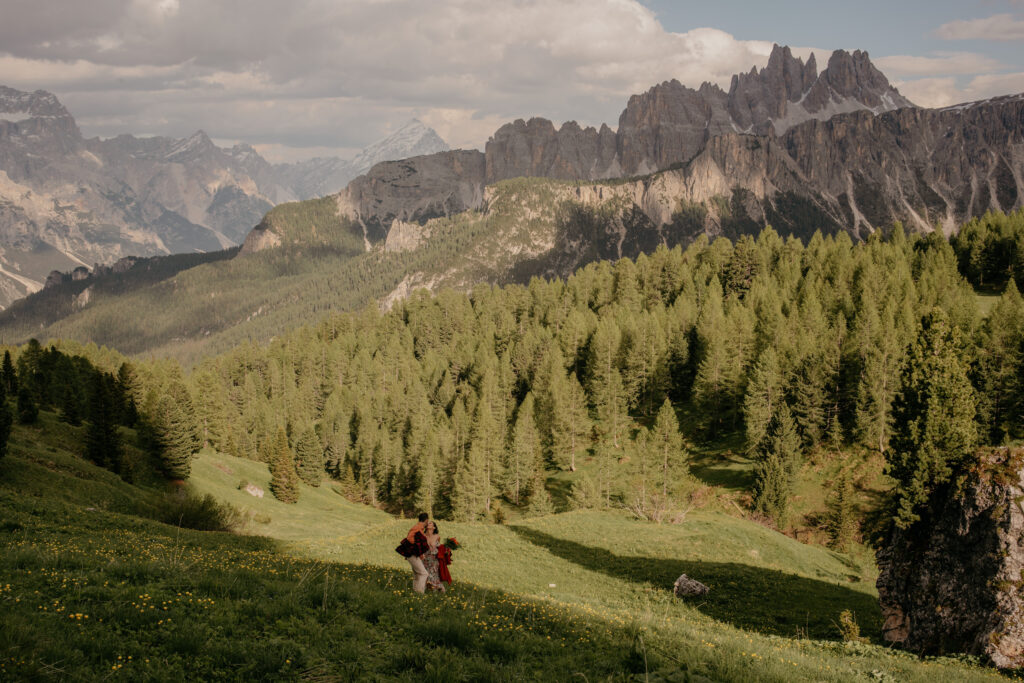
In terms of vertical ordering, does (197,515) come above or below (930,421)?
below

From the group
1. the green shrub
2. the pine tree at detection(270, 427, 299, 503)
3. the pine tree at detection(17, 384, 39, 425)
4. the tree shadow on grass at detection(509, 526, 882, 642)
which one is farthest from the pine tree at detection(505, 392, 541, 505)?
the pine tree at detection(17, 384, 39, 425)

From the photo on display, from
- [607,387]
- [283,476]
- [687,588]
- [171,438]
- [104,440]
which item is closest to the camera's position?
[687,588]

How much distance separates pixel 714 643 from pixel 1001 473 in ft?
48.7

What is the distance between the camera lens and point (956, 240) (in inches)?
4496

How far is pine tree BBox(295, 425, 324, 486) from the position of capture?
87.7m

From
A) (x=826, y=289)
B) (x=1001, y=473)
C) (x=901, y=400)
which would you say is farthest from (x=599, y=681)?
(x=826, y=289)

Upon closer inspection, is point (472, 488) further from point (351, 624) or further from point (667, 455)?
point (351, 624)

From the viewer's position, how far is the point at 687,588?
2722 cm

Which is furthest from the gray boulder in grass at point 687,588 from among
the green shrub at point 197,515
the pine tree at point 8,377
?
the pine tree at point 8,377

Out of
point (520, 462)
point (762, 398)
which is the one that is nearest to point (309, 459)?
point (520, 462)

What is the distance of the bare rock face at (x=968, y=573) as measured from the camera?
18.9 meters

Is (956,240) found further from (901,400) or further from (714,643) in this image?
(714,643)

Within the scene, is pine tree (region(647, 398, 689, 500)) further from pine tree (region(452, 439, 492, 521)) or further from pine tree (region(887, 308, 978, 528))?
pine tree (region(887, 308, 978, 528))

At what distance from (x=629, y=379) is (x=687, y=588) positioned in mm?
62737
